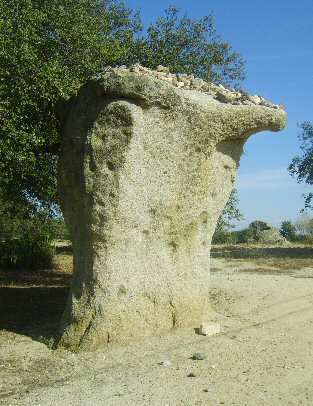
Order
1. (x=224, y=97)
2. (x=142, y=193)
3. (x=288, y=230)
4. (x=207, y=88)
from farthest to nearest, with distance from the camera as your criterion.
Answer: (x=288, y=230), (x=207, y=88), (x=224, y=97), (x=142, y=193)

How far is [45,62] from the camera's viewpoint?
9.53 m

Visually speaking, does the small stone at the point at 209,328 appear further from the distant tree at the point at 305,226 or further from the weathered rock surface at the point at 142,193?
the distant tree at the point at 305,226

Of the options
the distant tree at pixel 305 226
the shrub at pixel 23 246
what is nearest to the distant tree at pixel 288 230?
the distant tree at pixel 305 226

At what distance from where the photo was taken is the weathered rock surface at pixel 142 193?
8.17 meters

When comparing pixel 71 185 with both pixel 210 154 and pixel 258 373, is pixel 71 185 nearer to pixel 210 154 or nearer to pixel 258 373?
pixel 210 154

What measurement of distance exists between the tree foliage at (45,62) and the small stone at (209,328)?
417 centimetres

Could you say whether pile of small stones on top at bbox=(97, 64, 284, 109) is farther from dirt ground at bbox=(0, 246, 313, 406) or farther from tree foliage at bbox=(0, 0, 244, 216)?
dirt ground at bbox=(0, 246, 313, 406)

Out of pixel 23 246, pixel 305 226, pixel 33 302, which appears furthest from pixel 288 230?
pixel 33 302

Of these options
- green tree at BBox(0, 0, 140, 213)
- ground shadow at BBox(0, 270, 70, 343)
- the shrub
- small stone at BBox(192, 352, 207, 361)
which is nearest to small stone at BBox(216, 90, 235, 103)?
green tree at BBox(0, 0, 140, 213)

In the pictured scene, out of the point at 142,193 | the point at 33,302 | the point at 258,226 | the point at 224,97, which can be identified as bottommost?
the point at 33,302

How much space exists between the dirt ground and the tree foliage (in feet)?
9.62

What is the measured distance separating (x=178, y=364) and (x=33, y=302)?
5.94 m

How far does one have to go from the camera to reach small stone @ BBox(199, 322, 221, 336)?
8617 millimetres

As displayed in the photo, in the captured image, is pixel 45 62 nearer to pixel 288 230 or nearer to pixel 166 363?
pixel 166 363
